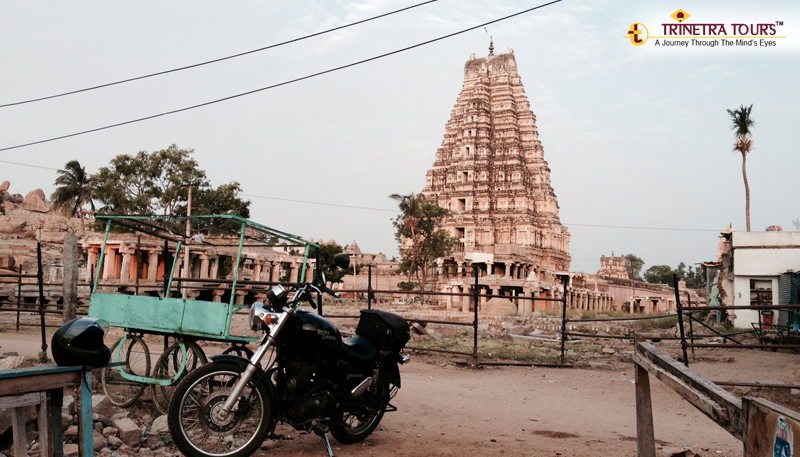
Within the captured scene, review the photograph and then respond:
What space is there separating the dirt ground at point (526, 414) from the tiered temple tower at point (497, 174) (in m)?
37.1

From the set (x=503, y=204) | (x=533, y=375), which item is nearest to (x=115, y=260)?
(x=533, y=375)

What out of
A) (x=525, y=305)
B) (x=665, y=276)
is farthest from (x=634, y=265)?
(x=525, y=305)

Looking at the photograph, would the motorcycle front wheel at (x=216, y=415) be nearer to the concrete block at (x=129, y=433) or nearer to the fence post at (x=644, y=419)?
the concrete block at (x=129, y=433)

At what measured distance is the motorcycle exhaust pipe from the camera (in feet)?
14.6

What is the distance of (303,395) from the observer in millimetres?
4156

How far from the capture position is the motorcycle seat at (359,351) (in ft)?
14.8

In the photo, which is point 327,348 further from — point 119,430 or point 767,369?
point 767,369

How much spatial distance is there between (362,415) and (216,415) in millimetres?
1314

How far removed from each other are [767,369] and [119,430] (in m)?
11.3

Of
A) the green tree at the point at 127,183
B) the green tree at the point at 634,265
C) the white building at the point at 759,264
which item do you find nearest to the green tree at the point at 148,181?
the green tree at the point at 127,183

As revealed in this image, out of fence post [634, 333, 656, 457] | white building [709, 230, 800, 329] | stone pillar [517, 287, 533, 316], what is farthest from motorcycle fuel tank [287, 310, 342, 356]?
stone pillar [517, 287, 533, 316]

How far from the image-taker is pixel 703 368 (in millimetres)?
10562

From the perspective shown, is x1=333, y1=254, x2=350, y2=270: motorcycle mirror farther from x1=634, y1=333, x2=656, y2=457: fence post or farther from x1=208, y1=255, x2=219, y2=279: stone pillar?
x1=208, y1=255, x2=219, y2=279: stone pillar

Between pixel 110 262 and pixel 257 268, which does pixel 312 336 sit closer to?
pixel 110 262
